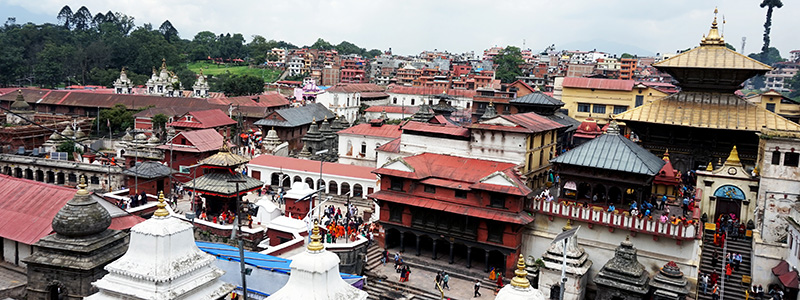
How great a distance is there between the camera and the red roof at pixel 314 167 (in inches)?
1650

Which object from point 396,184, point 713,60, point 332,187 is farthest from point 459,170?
point 713,60

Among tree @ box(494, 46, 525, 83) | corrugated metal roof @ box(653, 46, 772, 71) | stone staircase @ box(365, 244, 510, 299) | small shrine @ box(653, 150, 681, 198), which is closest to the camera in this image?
stone staircase @ box(365, 244, 510, 299)

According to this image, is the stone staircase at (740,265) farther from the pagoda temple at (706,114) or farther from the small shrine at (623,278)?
the pagoda temple at (706,114)

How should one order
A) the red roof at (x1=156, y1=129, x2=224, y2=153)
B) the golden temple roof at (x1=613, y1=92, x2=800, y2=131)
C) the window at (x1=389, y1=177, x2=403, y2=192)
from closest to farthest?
the golden temple roof at (x1=613, y1=92, x2=800, y2=131) → the window at (x1=389, y1=177, x2=403, y2=192) → the red roof at (x1=156, y1=129, x2=224, y2=153)

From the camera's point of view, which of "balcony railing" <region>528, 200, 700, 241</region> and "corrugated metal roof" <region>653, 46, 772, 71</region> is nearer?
"balcony railing" <region>528, 200, 700, 241</region>

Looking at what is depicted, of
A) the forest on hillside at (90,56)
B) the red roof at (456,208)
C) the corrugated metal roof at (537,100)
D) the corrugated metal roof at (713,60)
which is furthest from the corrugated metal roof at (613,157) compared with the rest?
the forest on hillside at (90,56)

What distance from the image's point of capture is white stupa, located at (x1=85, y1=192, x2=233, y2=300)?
47.1 ft

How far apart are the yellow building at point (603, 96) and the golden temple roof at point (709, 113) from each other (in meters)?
23.0

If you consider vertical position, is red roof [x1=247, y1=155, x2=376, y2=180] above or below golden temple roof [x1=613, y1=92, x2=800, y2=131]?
below

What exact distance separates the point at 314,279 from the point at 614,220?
699 inches

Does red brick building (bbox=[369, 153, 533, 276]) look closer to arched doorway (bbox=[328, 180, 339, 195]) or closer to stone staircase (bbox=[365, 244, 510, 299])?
stone staircase (bbox=[365, 244, 510, 299])

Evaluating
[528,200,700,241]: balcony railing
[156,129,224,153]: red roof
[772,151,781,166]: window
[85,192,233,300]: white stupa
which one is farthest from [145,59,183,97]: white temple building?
[772,151,781,166]: window

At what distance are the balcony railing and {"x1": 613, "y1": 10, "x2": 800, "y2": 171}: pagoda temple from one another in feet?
25.3

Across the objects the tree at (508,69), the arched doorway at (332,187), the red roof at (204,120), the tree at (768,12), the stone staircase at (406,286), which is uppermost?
the tree at (768,12)
